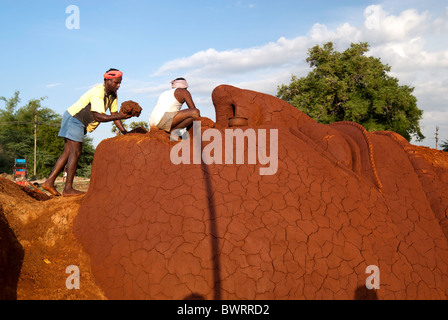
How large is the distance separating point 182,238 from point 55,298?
1327 mm

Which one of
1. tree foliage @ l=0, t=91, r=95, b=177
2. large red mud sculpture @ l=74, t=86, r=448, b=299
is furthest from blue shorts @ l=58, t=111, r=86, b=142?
tree foliage @ l=0, t=91, r=95, b=177

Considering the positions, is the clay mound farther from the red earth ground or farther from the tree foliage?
the tree foliage

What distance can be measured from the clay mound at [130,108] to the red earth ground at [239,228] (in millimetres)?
358

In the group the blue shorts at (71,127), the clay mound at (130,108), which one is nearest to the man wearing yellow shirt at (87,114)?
the blue shorts at (71,127)

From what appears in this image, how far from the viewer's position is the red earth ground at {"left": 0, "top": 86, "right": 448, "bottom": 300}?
11.3 feet

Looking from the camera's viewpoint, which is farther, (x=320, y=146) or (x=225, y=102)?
(x=225, y=102)

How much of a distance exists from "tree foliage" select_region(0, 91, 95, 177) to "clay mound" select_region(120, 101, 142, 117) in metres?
26.5

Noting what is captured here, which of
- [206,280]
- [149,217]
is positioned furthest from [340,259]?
[149,217]

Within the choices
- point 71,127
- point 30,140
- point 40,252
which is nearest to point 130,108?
point 71,127

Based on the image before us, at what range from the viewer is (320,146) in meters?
4.85

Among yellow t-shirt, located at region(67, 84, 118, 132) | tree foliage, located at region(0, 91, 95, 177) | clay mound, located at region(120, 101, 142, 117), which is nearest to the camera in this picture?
clay mound, located at region(120, 101, 142, 117)

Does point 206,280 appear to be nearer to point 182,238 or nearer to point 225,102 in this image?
point 182,238

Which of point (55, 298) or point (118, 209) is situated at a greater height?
point (118, 209)

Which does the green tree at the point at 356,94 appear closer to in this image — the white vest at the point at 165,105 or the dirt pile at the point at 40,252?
the white vest at the point at 165,105
